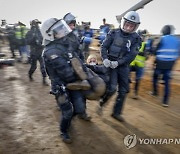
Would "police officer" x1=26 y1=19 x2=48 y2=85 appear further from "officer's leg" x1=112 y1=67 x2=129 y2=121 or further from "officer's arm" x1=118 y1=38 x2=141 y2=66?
A: "officer's arm" x1=118 y1=38 x2=141 y2=66

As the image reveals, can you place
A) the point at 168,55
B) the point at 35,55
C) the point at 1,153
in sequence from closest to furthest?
the point at 1,153 → the point at 168,55 → the point at 35,55

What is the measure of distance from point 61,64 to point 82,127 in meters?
1.64

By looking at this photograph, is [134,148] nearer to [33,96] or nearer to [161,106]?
[161,106]

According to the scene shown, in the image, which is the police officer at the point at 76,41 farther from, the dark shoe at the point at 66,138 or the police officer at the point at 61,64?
the dark shoe at the point at 66,138

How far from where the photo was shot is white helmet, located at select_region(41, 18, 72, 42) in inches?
171

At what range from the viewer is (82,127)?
17.6ft

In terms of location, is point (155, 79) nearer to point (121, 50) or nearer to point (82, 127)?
point (121, 50)

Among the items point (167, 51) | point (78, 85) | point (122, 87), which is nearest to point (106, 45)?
point (122, 87)

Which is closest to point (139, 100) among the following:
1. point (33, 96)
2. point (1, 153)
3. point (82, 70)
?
point (33, 96)

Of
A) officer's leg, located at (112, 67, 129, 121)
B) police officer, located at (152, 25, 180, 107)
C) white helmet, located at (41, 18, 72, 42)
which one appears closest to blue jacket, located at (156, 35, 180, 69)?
police officer, located at (152, 25, 180, 107)

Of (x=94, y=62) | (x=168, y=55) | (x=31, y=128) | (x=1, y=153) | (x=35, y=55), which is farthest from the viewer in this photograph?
(x=35, y=55)

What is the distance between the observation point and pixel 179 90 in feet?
30.7

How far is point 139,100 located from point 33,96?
2.97 metres

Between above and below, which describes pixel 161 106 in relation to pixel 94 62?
below
